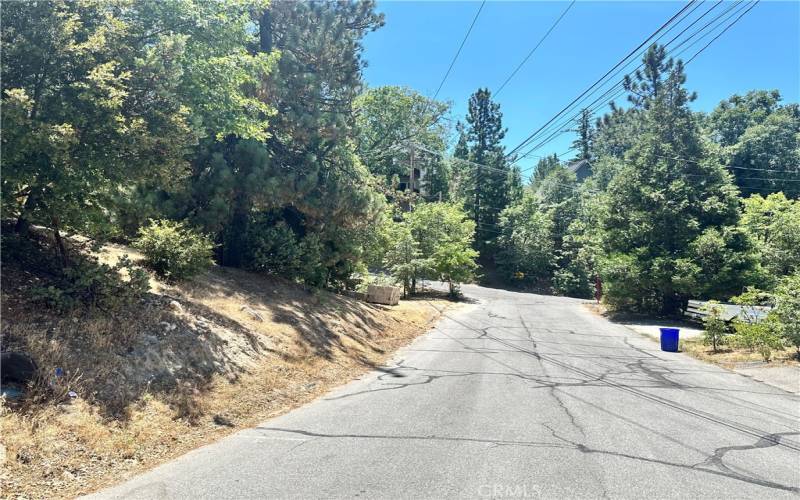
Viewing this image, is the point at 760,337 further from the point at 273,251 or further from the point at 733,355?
the point at 273,251

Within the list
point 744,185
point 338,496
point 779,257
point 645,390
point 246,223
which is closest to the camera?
point 338,496

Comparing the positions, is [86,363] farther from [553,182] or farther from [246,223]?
[553,182]

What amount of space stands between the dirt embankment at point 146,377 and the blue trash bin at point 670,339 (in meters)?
9.62

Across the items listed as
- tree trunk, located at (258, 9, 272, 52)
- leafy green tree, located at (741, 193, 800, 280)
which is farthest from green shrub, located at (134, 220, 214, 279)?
leafy green tree, located at (741, 193, 800, 280)

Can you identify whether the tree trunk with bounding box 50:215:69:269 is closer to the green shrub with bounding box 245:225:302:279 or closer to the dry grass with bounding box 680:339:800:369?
the green shrub with bounding box 245:225:302:279

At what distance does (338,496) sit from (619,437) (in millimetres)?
3834

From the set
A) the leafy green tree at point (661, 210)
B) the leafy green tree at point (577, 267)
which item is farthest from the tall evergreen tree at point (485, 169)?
the leafy green tree at point (661, 210)

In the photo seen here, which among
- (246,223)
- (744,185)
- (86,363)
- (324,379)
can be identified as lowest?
(324,379)

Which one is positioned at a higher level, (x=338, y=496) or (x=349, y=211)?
(x=349, y=211)

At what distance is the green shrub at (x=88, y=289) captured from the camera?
6.54 meters

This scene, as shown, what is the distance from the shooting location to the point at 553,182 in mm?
54188

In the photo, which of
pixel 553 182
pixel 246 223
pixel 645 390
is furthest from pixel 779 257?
pixel 553 182

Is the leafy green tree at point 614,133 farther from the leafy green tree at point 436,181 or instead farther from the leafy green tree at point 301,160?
the leafy green tree at point 301,160

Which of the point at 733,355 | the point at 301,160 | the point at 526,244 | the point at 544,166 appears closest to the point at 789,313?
the point at 733,355
